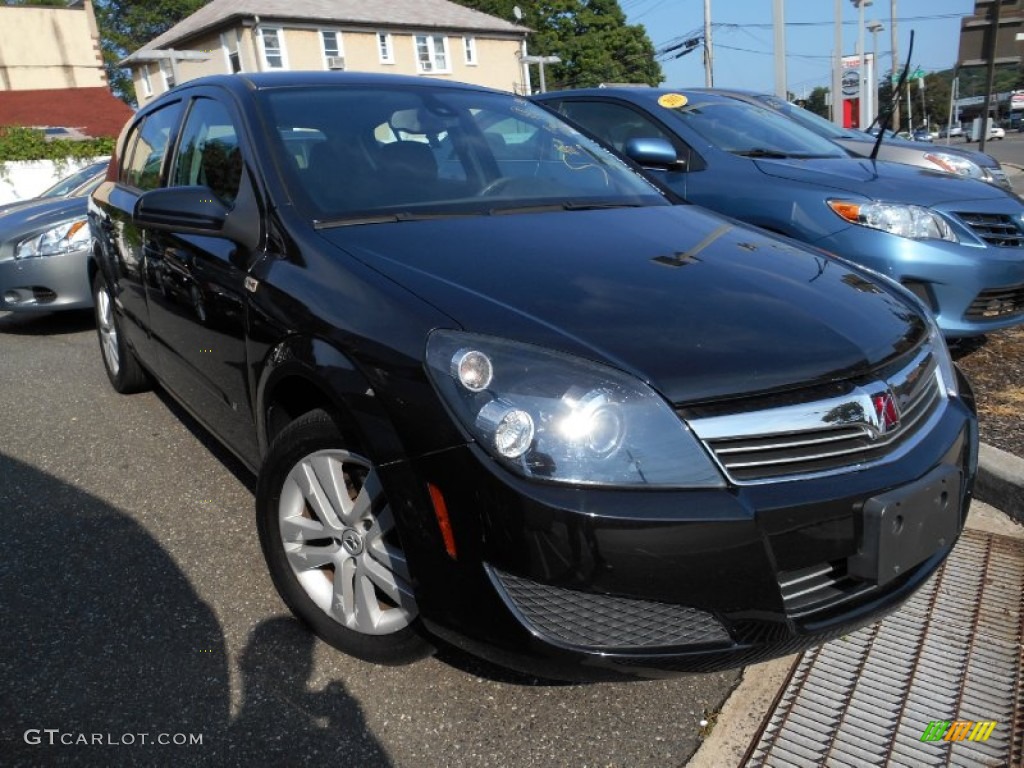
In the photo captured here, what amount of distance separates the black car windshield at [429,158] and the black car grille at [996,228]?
1.98 meters

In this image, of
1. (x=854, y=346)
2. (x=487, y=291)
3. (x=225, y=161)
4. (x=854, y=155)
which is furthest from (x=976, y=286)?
(x=225, y=161)

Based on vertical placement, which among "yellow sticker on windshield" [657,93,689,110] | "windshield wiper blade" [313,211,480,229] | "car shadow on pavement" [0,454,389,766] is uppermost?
"windshield wiper blade" [313,211,480,229]

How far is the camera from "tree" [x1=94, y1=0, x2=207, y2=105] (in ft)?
202

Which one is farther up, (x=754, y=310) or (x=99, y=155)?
(x=754, y=310)

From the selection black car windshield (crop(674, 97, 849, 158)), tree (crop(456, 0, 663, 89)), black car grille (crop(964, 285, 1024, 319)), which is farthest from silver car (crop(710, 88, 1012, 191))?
tree (crop(456, 0, 663, 89))

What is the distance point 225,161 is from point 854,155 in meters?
3.96

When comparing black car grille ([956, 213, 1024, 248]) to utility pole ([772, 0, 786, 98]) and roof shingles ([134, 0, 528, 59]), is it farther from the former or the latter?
roof shingles ([134, 0, 528, 59])

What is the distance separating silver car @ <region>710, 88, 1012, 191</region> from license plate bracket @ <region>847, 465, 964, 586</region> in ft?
14.4

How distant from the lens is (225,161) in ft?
9.18

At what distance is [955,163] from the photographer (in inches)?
244

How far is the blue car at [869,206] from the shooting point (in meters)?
3.95

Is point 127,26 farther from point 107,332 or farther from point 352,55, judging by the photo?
point 107,332

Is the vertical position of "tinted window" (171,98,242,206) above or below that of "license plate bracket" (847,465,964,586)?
above

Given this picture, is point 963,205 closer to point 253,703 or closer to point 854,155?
point 854,155
